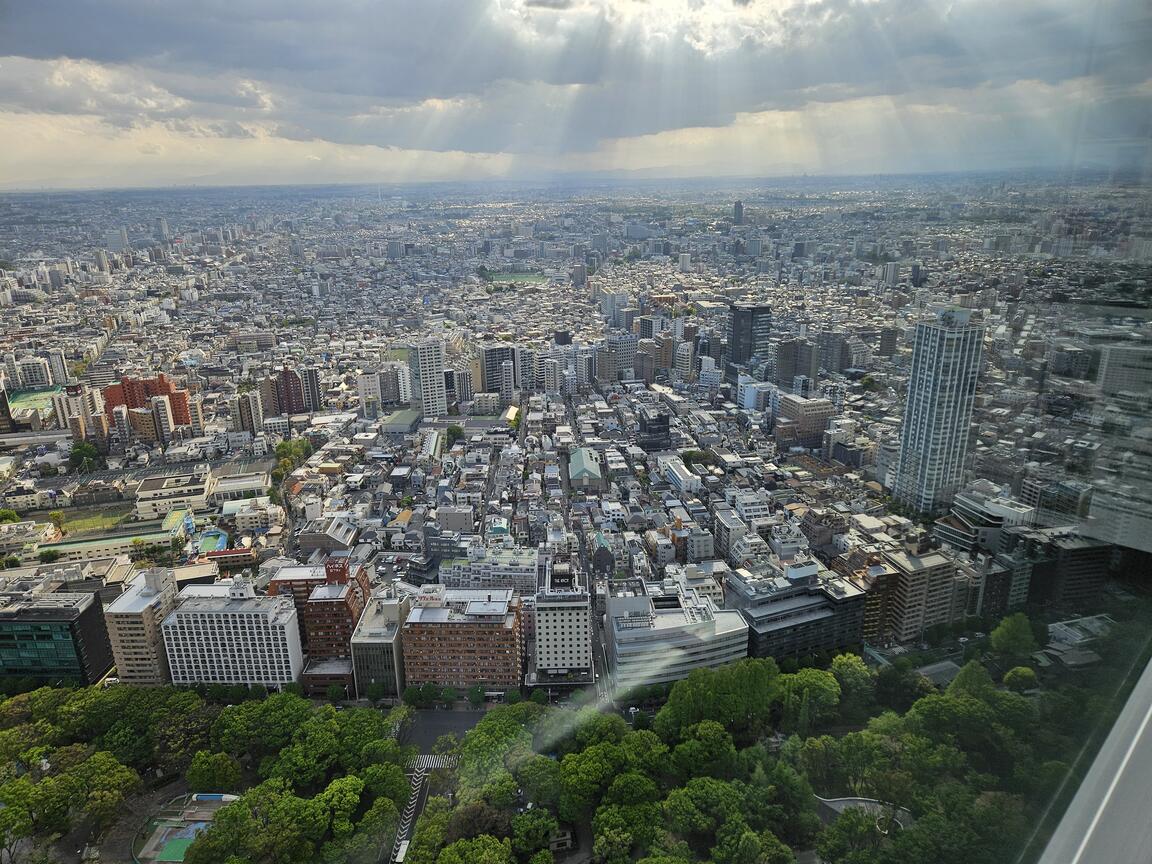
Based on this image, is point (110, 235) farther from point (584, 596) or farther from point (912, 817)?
point (912, 817)

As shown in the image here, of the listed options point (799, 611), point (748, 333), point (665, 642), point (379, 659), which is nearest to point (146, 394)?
point (379, 659)

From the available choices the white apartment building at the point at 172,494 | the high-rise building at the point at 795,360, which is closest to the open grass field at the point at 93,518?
the white apartment building at the point at 172,494

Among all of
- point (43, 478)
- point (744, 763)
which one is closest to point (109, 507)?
point (43, 478)

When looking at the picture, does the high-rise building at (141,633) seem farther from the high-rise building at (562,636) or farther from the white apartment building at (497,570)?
the high-rise building at (562,636)

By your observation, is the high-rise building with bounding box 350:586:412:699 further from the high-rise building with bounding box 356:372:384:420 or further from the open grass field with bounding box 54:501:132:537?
the high-rise building with bounding box 356:372:384:420

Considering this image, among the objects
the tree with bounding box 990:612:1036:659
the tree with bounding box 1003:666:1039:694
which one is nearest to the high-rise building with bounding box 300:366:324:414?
the tree with bounding box 990:612:1036:659

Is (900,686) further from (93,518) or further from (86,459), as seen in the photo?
(86,459)
